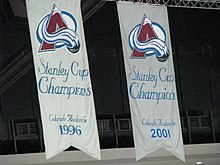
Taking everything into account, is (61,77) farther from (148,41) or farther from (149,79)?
(148,41)

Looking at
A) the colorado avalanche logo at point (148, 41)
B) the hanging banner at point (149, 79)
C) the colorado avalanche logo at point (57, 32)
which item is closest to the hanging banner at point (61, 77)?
the colorado avalanche logo at point (57, 32)

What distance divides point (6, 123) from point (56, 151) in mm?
4814

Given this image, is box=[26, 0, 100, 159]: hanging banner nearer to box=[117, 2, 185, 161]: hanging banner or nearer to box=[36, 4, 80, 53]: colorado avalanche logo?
box=[36, 4, 80, 53]: colorado avalanche logo

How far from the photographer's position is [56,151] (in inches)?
512

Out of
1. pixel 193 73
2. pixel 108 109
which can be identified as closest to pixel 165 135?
pixel 108 109

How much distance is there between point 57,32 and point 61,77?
3.77 feet

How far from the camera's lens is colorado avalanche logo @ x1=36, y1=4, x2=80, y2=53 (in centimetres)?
1347

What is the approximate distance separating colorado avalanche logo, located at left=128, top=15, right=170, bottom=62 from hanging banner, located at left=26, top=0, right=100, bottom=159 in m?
1.51

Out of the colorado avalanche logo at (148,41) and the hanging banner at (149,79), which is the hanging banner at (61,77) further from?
the colorado avalanche logo at (148,41)

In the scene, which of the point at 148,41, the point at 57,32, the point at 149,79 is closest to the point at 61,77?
the point at 57,32

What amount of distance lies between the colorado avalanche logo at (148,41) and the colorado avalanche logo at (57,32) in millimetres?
1643

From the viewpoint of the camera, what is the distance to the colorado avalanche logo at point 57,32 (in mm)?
13469

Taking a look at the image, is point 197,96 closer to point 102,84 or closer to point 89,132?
point 102,84

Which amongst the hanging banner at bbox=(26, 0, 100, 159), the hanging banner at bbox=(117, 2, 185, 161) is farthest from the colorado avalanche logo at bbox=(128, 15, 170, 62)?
the hanging banner at bbox=(26, 0, 100, 159)
